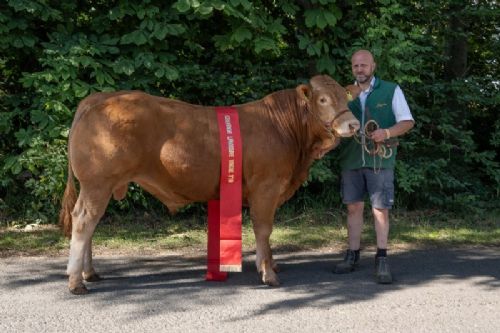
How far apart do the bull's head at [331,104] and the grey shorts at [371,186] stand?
27.3 inches

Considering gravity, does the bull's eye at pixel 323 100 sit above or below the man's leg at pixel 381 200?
above

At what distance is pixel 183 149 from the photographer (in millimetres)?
4840

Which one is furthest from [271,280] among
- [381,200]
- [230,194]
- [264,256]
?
[381,200]

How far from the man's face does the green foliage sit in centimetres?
174

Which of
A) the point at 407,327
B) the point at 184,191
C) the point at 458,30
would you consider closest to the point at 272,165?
the point at 184,191

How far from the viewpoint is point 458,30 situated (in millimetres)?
8555

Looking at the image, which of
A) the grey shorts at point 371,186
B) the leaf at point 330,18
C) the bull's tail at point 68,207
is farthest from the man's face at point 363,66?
the bull's tail at point 68,207

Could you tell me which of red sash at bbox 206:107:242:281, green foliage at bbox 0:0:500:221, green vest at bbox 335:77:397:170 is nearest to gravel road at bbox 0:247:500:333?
red sash at bbox 206:107:242:281

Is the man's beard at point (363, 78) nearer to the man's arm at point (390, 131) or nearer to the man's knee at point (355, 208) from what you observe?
the man's arm at point (390, 131)

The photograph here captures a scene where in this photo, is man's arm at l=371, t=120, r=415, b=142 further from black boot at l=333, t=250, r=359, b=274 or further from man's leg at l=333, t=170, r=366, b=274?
black boot at l=333, t=250, r=359, b=274

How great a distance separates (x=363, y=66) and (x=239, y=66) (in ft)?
9.64

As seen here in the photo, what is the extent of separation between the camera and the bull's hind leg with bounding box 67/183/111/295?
465cm

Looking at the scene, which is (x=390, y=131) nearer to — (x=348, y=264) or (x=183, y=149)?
(x=348, y=264)

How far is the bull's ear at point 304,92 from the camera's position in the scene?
507cm
